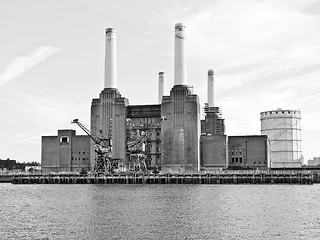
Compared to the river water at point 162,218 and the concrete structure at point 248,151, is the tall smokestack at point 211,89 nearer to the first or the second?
the concrete structure at point 248,151

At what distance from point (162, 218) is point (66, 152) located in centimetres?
8712

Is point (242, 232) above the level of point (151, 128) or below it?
below

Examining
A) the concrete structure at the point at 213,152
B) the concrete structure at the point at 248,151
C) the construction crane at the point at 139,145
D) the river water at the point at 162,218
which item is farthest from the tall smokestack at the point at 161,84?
the river water at the point at 162,218

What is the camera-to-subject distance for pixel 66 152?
132m

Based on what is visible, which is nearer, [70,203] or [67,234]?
[67,234]

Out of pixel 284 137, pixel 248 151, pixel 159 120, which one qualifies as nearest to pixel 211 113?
pixel 248 151

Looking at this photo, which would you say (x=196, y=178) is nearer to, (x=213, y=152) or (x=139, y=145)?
(x=213, y=152)

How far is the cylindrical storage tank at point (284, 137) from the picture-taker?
149 m

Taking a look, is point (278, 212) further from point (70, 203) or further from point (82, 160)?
point (82, 160)

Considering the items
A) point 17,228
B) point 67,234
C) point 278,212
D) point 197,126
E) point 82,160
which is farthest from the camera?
point 82,160

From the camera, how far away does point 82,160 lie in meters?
132

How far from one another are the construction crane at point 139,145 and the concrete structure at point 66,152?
11.6 m

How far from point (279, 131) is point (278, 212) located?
322 ft

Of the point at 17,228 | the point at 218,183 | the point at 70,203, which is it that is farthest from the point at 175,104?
the point at 17,228
